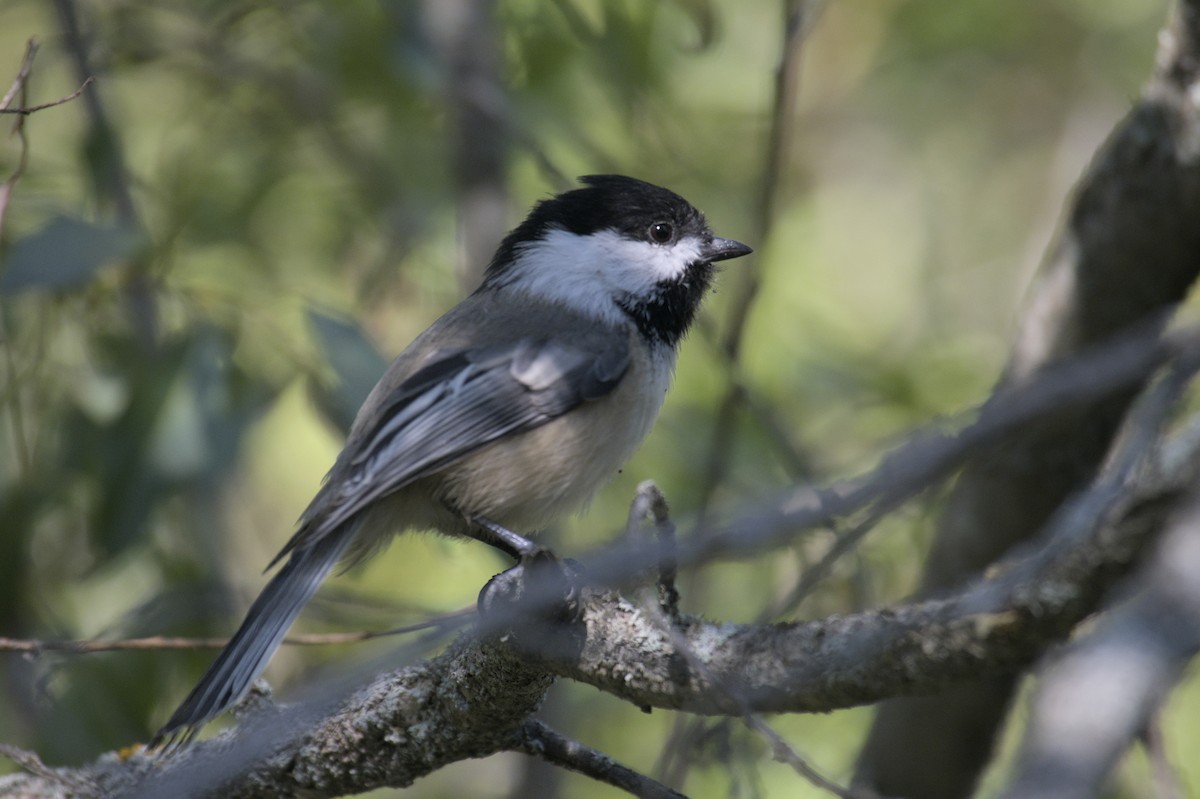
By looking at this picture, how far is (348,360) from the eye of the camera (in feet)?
9.53

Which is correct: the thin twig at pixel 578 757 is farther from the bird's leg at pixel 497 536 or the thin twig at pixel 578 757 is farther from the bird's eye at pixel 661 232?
the bird's eye at pixel 661 232

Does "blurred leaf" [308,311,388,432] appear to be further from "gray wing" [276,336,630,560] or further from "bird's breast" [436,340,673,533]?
"bird's breast" [436,340,673,533]

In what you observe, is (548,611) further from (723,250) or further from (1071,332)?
(1071,332)

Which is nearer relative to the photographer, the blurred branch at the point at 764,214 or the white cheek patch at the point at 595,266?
the blurred branch at the point at 764,214

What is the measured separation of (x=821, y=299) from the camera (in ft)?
14.9

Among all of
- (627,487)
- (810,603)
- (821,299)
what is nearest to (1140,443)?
(810,603)

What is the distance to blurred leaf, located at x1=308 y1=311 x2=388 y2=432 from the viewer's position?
2893mm

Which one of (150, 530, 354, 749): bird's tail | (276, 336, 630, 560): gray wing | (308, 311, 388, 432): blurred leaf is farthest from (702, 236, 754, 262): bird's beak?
(150, 530, 354, 749): bird's tail

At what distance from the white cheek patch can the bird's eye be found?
0.9 inches

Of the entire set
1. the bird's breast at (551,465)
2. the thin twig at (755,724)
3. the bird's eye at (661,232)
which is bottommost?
the thin twig at (755,724)

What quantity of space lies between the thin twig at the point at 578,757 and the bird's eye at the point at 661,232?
1588mm

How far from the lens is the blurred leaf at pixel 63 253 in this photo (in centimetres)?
268

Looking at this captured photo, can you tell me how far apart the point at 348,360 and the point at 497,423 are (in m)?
0.42

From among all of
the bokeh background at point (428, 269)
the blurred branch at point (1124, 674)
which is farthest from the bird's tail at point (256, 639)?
the blurred branch at point (1124, 674)
